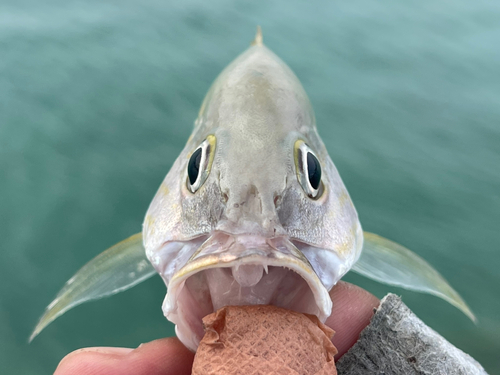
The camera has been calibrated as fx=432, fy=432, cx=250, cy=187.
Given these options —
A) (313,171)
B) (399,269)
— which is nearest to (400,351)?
(399,269)

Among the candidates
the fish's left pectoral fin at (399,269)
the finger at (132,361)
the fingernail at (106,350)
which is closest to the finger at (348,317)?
the fish's left pectoral fin at (399,269)

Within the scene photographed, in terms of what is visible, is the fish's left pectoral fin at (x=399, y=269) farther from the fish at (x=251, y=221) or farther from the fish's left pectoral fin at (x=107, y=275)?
the fish's left pectoral fin at (x=107, y=275)

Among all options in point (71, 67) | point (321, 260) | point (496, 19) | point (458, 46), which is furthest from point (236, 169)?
point (496, 19)

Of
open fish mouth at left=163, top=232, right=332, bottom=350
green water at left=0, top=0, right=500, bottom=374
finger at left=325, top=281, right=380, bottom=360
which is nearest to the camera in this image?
open fish mouth at left=163, top=232, right=332, bottom=350

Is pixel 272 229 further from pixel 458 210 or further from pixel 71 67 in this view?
pixel 71 67

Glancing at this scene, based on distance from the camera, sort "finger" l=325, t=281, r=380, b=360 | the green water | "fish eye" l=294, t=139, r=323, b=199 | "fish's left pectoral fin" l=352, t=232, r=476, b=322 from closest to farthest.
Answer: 1. "fish eye" l=294, t=139, r=323, b=199
2. "finger" l=325, t=281, r=380, b=360
3. "fish's left pectoral fin" l=352, t=232, r=476, b=322
4. the green water

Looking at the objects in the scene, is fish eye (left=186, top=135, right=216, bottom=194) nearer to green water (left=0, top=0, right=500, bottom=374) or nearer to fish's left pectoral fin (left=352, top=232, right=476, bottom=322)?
fish's left pectoral fin (left=352, top=232, right=476, bottom=322)

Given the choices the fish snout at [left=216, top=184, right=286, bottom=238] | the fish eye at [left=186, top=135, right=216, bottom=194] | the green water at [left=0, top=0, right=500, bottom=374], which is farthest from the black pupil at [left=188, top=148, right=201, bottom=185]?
the green water at [left=0, top=0, right=500, bottom=374]
